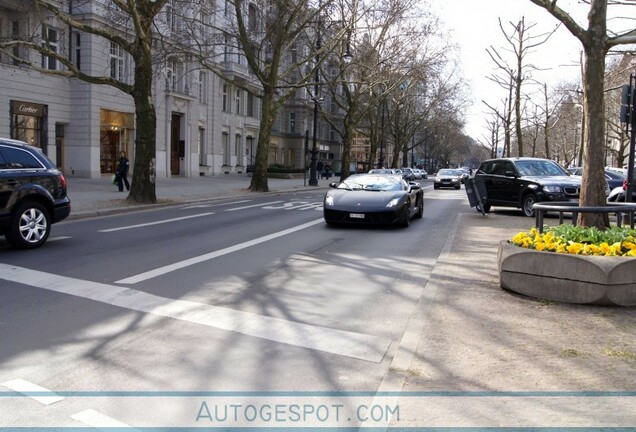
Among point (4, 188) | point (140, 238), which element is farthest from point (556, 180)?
point (4, 188)

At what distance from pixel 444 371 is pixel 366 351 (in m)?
0.79

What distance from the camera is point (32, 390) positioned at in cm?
390

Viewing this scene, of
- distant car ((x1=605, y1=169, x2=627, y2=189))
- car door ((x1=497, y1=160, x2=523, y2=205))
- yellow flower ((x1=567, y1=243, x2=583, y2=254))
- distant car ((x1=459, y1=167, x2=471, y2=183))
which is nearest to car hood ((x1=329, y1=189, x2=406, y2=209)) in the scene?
distant car ((x1=459, y1=167, x2=471, y2=183))

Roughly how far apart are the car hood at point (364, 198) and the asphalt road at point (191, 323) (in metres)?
2.16

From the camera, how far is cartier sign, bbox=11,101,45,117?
27.9 m

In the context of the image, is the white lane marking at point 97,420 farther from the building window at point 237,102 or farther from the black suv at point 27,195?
the building window at point 237,102

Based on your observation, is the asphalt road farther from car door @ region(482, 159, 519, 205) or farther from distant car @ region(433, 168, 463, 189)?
distant car @ region(433, 168, 463, 189)

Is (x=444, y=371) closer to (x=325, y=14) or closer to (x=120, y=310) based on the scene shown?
(x=120, y=310)

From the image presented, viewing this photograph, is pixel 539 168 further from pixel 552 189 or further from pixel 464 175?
pixel 464 175

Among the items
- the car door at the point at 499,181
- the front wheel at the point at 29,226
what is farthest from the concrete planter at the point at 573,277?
the car door at the point at 499,181

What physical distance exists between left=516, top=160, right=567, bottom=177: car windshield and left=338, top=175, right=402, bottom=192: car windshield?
4.79 meters

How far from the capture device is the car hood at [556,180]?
624 inches

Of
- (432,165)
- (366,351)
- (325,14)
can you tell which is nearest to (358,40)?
(325,14)

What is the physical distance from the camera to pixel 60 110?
30797 mm
